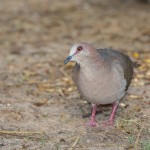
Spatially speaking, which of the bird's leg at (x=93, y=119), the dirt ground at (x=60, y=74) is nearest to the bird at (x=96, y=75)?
the bird's leg at (x=93, y=119)

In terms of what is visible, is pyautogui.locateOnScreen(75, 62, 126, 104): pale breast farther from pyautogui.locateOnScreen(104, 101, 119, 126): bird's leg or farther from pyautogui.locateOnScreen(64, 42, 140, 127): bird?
pyautogui.locateOnScreen(104, 101, 119, 126): bird's leg

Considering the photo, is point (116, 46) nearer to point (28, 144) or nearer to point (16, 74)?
point (16, 74)

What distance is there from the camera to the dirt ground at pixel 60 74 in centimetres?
506

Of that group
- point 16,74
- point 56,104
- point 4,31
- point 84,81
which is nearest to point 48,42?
point 4,31

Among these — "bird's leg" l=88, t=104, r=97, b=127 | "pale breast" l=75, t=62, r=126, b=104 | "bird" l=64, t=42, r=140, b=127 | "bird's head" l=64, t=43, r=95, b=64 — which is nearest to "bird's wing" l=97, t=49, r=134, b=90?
"bird" l=64, t=42, r=140, b=127

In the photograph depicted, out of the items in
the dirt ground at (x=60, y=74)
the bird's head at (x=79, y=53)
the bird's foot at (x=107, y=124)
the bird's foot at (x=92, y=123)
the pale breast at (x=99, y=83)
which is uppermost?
the bird's head at (x=79, y=53)

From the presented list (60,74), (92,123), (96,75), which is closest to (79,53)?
(96,75)

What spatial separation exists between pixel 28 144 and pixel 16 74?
261 centimetres

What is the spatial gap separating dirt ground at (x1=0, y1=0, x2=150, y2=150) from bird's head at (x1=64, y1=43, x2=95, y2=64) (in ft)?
2.39

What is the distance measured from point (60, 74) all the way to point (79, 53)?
88.4 inches

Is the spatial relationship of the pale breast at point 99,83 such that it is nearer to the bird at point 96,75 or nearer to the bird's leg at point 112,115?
the bird at point 96,75

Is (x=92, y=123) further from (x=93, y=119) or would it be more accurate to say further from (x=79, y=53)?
(x=79, y=53)

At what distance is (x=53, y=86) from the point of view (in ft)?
22.4

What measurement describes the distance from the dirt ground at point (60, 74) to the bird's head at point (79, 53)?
0.73 metres
